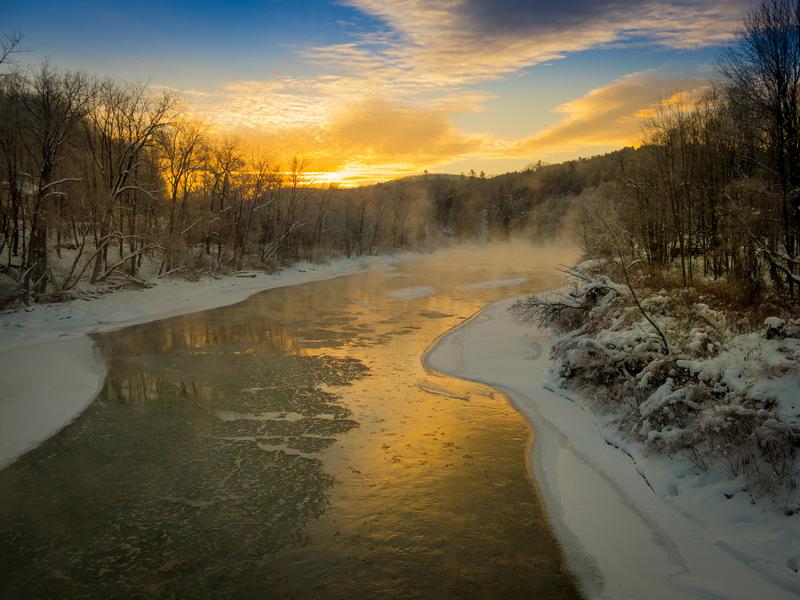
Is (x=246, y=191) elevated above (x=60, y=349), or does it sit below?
above

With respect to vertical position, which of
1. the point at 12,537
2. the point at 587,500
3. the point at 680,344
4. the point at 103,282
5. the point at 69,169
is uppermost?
the point at 69,169

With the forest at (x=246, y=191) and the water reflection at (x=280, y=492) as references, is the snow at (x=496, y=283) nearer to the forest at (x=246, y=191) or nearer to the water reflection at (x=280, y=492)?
the forest at (x=246, y=191)

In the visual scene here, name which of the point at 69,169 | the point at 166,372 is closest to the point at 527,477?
the point at 166,372

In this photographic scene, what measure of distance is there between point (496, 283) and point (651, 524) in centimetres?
3012

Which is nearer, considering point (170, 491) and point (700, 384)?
point (170, 491)

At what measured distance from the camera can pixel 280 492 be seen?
7543mm

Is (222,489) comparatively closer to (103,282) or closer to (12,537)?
(12,537)

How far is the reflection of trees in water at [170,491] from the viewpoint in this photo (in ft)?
18.5

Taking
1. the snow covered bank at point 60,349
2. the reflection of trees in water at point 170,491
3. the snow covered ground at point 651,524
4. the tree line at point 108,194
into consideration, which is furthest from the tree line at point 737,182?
the tree line at point 108,194

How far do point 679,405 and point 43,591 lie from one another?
8825mm

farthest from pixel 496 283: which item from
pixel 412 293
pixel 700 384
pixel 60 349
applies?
pixel 700 384

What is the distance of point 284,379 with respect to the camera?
13.4 meters

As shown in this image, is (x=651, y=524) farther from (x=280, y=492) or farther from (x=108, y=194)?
(x=108, y=194)

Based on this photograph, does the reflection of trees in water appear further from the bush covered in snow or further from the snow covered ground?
the bush covered in snow
